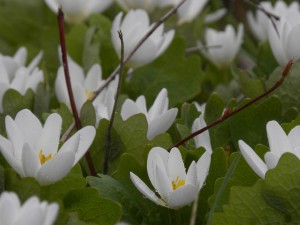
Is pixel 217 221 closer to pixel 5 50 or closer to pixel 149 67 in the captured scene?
pixel 149 67

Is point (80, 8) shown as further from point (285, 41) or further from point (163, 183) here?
point (163, 183)

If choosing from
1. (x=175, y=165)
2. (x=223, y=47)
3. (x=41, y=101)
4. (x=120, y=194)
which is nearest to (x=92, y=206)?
(x=120, y=194)

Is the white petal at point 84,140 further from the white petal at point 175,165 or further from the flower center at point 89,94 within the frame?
the flower center at point 89,94

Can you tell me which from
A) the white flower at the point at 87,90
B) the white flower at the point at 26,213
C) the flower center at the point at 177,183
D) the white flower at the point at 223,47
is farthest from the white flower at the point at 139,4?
the white flower at the point at 26,213

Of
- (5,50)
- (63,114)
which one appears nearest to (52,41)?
(5,50)

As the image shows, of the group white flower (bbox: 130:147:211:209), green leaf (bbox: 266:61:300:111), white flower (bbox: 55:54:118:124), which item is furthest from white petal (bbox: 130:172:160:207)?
green leaf (bbox: 266:61:300:111)
